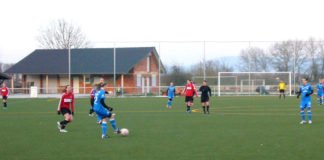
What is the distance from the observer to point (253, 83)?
52.8 m

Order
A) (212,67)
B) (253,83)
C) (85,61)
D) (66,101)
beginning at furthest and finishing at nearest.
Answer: (85,61)
(212,67)
(253,83)
(66,101)

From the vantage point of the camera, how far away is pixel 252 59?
54656mm

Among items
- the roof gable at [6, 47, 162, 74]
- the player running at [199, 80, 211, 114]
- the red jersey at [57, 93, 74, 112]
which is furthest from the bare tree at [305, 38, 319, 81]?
the red jersey at [57, 93, 74, 112]

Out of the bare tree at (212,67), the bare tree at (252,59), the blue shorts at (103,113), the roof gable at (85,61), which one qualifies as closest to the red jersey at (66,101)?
the blue shorts at (103,113)

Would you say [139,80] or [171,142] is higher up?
[139,80]

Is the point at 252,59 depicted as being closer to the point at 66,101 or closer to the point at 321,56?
the point at 321,56

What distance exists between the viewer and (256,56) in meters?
55.0

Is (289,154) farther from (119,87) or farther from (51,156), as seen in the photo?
(119,87)

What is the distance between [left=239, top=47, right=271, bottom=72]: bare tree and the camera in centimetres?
5462

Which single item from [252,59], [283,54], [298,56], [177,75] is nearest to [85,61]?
[177,75]

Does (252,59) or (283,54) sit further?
(283,54)

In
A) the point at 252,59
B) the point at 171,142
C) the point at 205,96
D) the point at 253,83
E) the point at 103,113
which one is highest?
the point at 252,59

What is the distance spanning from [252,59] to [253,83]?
131 inches

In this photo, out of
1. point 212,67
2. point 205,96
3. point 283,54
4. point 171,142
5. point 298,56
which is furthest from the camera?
point 212,67
